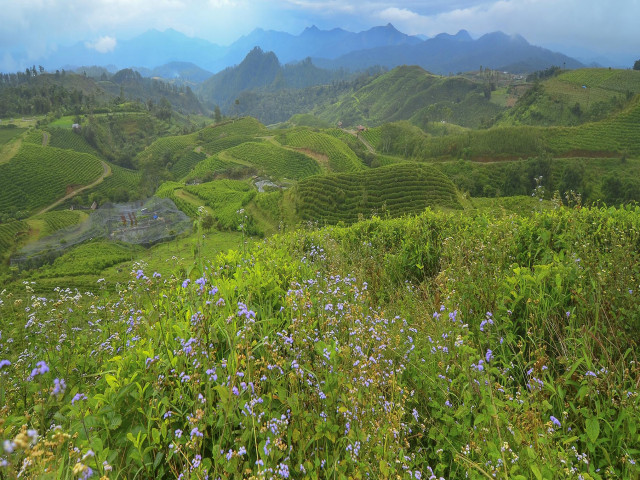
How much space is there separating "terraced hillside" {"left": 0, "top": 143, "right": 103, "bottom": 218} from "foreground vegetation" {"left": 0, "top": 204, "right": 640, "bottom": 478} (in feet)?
284

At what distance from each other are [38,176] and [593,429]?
10276 cm

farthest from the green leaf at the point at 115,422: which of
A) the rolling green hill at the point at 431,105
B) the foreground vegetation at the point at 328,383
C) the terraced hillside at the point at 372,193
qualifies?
the rolling green hill at the point at 431,105

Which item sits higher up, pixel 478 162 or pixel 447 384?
pixel 447 384

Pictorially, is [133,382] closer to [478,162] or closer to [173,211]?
[173,211]

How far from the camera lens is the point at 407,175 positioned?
5138cm

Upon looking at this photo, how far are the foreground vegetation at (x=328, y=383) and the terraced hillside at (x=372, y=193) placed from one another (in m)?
40.6

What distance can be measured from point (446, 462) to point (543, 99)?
421ft

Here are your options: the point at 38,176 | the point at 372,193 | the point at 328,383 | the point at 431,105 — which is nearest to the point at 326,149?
the point at 372,193

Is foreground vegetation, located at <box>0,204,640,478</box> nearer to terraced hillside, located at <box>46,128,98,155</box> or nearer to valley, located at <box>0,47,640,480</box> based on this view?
valley, located at <box>0,47,640,480</box>

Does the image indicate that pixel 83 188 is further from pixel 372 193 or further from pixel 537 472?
pixel 537 472

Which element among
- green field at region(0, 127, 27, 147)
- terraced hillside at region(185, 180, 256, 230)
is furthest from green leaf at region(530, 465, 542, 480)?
green field at region(0, 127, 27, 147)

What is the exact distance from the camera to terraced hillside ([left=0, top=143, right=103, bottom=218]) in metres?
72.6

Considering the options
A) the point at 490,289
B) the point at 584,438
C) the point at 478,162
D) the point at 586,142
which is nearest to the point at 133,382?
the point at 584,438

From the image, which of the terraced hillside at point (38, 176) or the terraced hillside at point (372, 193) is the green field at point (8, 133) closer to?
the terraced hillside at point (38, 176)
